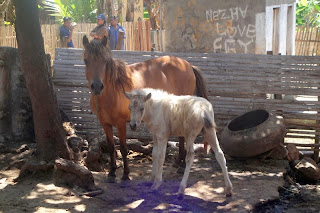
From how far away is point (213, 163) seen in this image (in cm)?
786

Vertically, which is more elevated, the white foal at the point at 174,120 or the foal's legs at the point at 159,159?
the white foal at the point at 174,120

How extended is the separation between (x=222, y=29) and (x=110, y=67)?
21.4 ft

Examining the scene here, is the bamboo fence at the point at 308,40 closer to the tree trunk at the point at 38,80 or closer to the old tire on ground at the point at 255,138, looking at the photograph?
the old tire on ground at the point at 255,138

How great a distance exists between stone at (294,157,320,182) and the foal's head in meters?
3.46

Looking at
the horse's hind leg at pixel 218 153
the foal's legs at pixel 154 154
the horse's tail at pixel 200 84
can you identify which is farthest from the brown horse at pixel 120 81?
the horse's hind leg at pixel 218 153

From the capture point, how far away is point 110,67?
6.35 m

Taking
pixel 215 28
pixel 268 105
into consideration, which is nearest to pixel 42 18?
pixel 215 28

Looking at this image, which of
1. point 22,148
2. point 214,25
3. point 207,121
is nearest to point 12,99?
point 22,148

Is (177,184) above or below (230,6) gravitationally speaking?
below

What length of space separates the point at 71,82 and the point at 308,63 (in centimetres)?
519

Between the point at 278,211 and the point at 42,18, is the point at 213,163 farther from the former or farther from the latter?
the point at 42,18

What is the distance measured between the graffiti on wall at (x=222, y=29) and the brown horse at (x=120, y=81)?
4.38 m

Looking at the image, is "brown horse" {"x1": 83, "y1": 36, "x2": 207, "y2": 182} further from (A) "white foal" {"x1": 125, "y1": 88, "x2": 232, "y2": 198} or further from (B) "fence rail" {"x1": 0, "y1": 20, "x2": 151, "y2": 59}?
(B) "fence rail" {"x1": 0, "y1": 20, "x2": 151, "y2": 59}

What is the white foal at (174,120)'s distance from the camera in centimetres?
565
